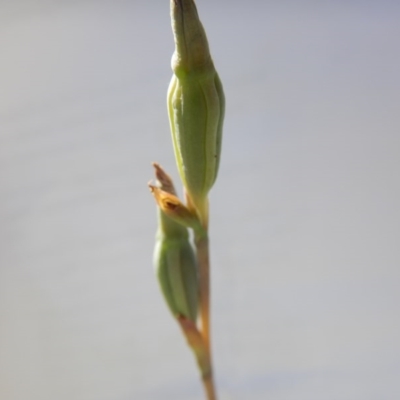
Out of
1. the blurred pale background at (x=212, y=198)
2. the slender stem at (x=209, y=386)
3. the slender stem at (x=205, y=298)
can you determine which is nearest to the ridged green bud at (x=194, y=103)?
the slender stem at (x=205, y=298)

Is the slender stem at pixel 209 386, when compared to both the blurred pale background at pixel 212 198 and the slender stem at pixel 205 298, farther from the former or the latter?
the blurred pale background at pixel 212 198

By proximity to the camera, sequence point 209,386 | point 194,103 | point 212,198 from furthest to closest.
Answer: point 212,198 → point 209,386 → point 194,103

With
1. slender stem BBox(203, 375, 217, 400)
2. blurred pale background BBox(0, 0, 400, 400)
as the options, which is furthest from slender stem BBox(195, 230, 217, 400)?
blurred pale background BBox(0, 0, 400, 400)

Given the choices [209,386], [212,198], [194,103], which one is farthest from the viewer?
[212,198]

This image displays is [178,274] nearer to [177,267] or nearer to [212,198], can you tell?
[177,267]

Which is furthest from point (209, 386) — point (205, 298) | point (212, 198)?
point (212, 198)

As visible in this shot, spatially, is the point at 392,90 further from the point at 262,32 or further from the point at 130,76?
the point at 130,76

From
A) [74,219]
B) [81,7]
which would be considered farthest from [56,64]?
[74,219]

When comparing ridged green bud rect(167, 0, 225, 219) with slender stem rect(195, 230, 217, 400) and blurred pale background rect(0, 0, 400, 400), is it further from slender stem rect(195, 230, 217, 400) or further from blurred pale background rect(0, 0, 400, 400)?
blurred pale background rect(0, 0, 400, 400)
